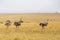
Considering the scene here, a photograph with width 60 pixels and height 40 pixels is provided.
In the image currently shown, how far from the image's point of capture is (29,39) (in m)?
19.1

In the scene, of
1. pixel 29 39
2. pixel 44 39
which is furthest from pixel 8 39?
pixel 44 39

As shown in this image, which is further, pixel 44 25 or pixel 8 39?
pixel 44 25

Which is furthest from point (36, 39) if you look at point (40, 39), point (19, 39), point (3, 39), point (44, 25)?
point (44, 25)

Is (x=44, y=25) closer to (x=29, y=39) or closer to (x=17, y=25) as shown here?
(x=17, y=25)

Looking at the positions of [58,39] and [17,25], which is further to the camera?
[17,25]

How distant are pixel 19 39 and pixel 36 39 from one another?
1.60m

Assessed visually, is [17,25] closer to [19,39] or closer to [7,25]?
[7,25]

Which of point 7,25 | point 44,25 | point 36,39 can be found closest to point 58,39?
point 36,39

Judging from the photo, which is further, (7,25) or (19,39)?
(7,25)

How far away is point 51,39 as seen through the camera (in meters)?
19.2

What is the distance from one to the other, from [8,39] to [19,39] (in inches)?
41.4

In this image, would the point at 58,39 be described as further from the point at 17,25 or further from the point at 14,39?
the point at 17,25

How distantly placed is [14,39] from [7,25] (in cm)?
1195

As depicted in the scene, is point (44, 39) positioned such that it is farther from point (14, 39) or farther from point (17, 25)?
point (17, 25)
